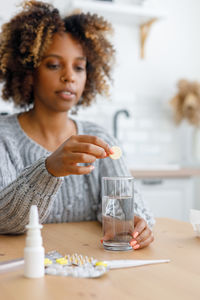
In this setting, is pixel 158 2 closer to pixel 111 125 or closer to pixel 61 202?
pixel 111 125

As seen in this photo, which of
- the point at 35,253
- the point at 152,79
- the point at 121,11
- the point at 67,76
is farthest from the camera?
the point at 152,79

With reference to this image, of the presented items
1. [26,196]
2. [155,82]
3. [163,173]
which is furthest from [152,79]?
[26,196]

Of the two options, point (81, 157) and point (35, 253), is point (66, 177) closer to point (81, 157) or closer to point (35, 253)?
point (81, 157)

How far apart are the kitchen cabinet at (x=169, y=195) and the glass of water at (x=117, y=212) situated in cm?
168

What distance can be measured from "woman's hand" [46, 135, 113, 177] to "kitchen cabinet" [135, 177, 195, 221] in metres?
1.74

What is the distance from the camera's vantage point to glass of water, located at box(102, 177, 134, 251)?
0.90 m

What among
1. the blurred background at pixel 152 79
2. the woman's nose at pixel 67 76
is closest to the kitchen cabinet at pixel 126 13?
the blurred background at pixel 152 79

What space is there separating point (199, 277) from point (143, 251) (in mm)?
199

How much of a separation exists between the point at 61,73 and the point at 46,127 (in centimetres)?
20

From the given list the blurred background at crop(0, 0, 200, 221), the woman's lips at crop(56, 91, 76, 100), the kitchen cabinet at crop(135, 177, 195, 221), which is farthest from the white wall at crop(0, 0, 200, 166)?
the woman's lips at crop(56, 91, 76, 100)

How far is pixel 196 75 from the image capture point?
3424mm

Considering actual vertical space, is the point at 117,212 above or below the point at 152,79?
below

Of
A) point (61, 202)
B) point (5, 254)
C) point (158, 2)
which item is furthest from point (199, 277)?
point (158, 2)

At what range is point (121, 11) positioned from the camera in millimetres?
2928
